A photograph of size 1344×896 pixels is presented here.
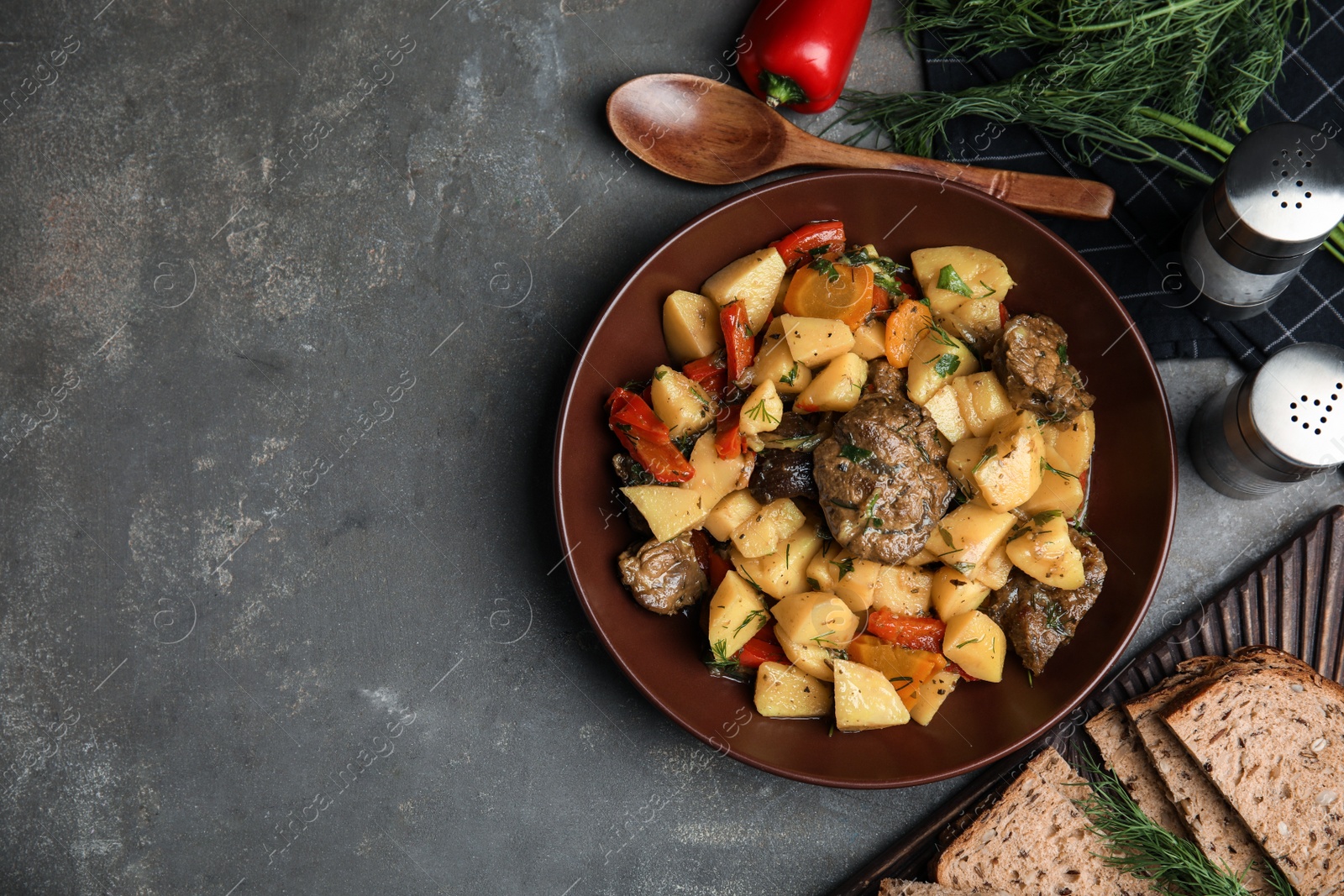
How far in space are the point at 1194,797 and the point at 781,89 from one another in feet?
11.8

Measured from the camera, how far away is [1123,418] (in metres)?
3.35

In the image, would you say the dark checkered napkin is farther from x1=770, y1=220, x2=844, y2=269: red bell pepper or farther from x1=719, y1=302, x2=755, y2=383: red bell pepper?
x1=719, y1=302, x2=755, y2=383: red bell pepper

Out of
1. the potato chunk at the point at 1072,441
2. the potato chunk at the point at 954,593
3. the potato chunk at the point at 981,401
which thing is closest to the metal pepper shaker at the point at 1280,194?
the potato chunk at the point at 1072,441

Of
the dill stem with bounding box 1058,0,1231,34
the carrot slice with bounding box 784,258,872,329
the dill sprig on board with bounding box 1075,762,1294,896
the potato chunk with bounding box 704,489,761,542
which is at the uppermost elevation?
the dill stem with bounding box 1058,0,1231,34

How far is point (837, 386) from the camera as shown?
10.00 feet

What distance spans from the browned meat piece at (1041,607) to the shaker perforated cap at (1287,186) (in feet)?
4.68

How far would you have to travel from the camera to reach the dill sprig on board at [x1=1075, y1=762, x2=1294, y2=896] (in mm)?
3447

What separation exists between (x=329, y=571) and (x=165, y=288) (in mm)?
1441

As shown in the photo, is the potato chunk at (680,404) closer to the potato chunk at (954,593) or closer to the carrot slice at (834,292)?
the carrot slice at (834,292)

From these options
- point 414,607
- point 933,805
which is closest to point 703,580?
point 414,607

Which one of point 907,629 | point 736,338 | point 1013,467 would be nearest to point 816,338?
point 736,338

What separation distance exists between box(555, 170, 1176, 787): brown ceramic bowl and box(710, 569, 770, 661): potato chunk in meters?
0.22

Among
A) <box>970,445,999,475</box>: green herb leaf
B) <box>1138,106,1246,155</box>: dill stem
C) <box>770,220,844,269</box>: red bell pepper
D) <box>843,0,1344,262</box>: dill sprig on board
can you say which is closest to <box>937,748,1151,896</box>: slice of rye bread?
<box>970,445,999,475</box>: green herb leaf

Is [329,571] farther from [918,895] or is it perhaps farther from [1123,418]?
[1123,418]
